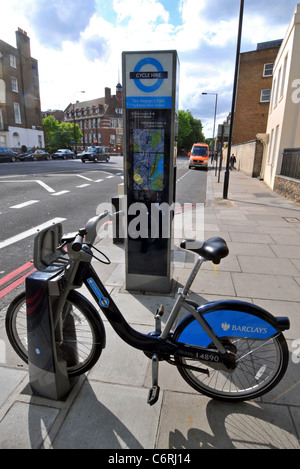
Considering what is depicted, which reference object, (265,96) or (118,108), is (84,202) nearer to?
(265,96)


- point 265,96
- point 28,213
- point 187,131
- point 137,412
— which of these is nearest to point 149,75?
point 137,412

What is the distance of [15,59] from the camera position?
42.0 meters

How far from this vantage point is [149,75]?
321 cm

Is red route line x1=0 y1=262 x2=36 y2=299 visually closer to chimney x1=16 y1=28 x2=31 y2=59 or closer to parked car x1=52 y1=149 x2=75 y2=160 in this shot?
parked car x1=52 y1=149 x2=75 y2=160

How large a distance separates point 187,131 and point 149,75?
277 ft

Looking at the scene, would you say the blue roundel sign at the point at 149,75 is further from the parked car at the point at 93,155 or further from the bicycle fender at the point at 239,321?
the parked car at the point at 93,155

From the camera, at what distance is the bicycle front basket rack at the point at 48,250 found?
198 centimetres

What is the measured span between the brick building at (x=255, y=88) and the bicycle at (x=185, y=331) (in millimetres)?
33040

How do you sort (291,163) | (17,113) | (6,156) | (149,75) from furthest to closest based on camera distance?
(17,113) → (6,156) → (291,163) → (149,75)

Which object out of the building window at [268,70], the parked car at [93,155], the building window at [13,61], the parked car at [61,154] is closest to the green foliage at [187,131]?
the parked car at [61,154]

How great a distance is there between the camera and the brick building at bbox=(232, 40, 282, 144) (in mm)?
29922

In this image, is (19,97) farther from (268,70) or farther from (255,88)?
(268,70)

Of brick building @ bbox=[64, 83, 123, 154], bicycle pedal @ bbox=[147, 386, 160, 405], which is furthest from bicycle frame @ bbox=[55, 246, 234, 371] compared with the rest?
brick building @ bbox=[64, 83, 123, 154]
